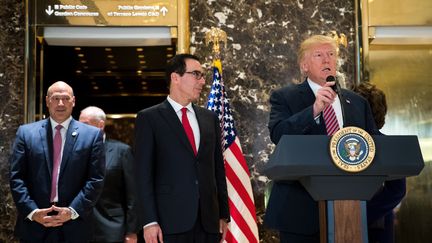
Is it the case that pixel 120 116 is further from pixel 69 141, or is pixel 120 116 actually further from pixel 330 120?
pixel 330 120

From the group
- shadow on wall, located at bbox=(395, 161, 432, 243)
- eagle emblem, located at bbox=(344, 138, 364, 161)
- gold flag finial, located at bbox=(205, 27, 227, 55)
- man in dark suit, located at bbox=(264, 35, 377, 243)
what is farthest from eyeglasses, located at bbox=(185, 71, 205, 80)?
shadow on wall, located at bbox=(395, 161, 432, 243)

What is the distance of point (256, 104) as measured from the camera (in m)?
6.47

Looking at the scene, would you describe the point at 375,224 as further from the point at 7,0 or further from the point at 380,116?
the point at 7,0

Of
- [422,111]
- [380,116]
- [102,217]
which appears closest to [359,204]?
[380,116]

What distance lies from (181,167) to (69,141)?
47.4 inches

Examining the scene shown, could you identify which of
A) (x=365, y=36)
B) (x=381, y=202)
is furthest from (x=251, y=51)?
(x=381, y=202)

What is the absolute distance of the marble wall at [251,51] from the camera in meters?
6.42

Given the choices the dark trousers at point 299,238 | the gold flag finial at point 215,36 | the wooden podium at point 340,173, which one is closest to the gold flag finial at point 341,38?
the gold flag finial at point 215,36

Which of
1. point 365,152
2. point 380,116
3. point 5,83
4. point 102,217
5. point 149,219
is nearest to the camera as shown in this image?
point 365,152

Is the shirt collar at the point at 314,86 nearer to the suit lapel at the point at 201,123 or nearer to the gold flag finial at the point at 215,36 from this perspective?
the suit lapel at the point at 201,123

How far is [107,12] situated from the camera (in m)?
6.55

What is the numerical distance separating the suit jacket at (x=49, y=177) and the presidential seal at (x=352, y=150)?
243cm

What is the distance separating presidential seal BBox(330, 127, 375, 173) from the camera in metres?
2.52

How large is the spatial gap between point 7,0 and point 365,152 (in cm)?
492
